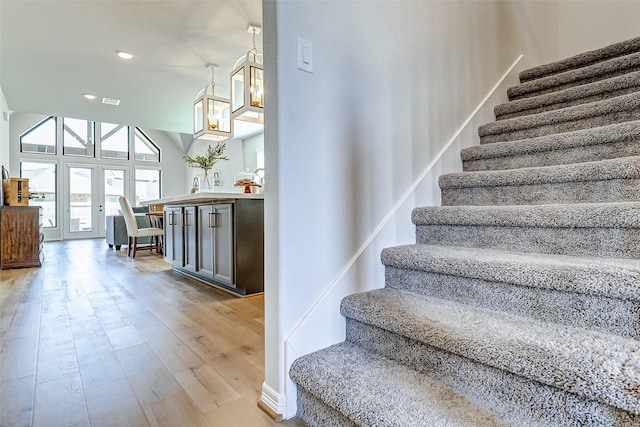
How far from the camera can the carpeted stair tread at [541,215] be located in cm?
109

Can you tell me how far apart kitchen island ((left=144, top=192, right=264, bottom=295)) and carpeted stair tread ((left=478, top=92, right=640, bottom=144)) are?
180 cm

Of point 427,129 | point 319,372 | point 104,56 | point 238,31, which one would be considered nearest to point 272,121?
point 319,372

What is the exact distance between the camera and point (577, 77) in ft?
7.09

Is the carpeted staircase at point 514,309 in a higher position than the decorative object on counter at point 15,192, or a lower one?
lower

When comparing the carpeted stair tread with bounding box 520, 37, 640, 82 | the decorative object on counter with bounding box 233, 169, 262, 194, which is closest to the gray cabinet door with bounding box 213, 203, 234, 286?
the decorative object on counter with bounding box 233, 169, 262, 194

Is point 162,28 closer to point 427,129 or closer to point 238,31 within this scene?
point 238,31

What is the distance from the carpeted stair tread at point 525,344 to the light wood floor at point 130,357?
494mm

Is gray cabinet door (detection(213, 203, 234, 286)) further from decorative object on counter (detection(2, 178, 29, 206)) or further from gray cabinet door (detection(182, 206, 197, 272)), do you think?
decorative object on counter (detection(2, 178, 29, 206))

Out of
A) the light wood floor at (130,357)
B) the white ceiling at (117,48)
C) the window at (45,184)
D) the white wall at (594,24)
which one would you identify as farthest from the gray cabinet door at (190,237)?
the window at (45,184)

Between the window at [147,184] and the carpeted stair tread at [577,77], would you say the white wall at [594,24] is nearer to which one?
the carpeted stair tread at [577,77]

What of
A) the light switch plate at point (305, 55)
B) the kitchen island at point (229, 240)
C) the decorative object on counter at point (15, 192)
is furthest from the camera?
the decorative object on counter at point (15, 192)

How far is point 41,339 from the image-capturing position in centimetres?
186

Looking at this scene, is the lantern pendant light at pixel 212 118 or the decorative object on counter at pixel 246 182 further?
the lantern pendant light at pixel 212 118

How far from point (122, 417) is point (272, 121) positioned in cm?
111
